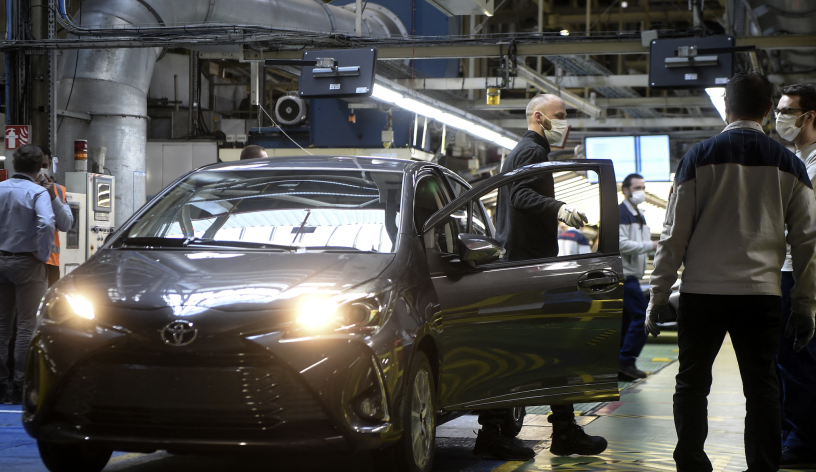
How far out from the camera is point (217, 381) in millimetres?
3320

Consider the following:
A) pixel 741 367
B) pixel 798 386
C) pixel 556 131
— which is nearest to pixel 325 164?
pixel 556 131

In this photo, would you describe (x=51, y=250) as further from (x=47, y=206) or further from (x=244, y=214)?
(x=244, y=214)

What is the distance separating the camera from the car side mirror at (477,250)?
410 centimetres

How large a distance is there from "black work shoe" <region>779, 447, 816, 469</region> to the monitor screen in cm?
1244

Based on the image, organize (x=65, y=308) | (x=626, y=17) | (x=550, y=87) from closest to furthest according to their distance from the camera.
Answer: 1. (x=65, y=308)
2. (x=550, y=87)
3. (x=626, y=17)

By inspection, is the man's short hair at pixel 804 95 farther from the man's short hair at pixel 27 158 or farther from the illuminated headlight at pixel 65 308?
the man's short hair at pixel 27 158

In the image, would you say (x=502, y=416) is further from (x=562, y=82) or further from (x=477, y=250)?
(x=562, y=82)

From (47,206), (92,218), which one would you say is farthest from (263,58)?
(47,206)

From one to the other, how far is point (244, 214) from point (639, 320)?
506cm

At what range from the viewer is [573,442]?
4.77m

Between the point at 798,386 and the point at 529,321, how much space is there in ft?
4.76

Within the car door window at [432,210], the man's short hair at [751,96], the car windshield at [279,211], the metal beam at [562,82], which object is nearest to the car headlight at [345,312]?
the car windshield at [279,211]

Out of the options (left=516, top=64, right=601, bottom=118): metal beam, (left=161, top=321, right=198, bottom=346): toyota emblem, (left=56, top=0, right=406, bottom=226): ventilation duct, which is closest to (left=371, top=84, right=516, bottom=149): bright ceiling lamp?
(left=516, top=64, right=601, bottom=118): metal beam

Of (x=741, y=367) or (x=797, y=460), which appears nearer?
(x=741, y=367)
